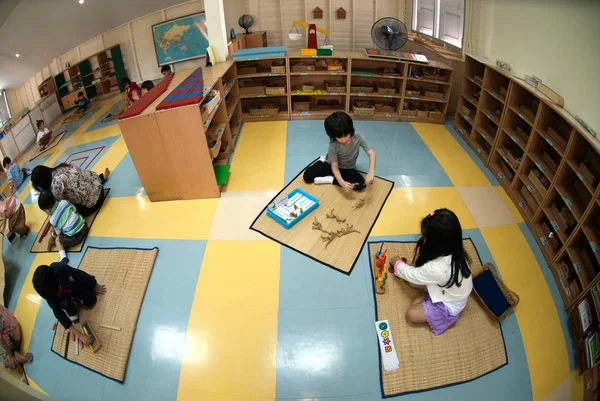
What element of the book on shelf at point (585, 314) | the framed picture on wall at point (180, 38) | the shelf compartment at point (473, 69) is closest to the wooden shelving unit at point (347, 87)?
the shelf compartment at point (473, 69)

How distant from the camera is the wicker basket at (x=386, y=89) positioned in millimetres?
5969

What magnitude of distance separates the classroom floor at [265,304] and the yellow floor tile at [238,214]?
18 millimetres

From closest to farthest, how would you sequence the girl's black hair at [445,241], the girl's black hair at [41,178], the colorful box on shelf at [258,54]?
the girl's black hair at [445,241] → the girl's black hair at [41,178] → the colorful box on shelf at [258,54]

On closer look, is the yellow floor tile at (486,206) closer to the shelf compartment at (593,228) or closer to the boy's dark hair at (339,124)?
the shelf compartment at (593,228)

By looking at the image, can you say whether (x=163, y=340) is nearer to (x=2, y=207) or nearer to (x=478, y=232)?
(x=2, y=207)

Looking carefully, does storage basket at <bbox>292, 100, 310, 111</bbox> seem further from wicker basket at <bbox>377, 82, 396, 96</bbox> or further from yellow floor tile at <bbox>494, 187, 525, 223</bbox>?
yellow floor tile at <bbox>494, 187, 525, 223</bbox>

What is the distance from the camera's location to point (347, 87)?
5.95m

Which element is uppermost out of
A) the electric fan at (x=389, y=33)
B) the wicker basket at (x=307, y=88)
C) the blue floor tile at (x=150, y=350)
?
the electric fan at (x=389, y=33)

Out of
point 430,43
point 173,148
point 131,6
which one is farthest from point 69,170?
point 430,43

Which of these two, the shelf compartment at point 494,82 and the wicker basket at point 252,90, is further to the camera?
the wicker basket at point 252,90

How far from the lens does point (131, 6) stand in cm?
754

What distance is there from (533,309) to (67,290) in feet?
14.2

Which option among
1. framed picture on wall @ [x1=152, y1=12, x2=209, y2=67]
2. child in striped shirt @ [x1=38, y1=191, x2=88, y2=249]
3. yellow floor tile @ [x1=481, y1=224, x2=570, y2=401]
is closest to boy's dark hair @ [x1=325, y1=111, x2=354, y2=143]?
yellow floor tile @ [x1=481, y1=224, x2=570, y2=401]

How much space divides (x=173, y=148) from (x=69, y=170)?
1.48 m
